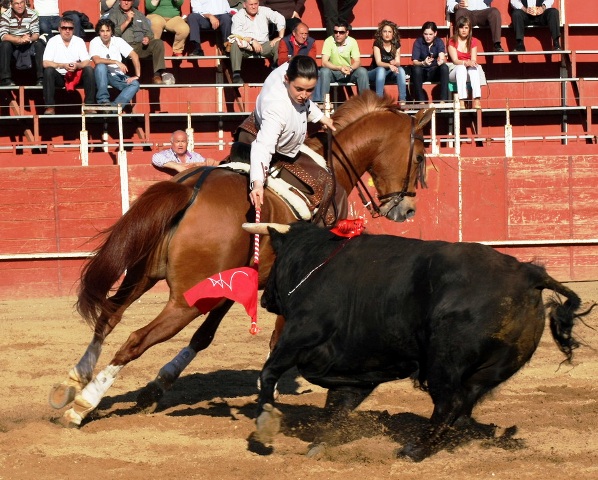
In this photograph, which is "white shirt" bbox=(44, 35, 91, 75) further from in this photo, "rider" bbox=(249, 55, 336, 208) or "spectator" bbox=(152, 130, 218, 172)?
"rider" bbox=(249, 55, 336, 208)

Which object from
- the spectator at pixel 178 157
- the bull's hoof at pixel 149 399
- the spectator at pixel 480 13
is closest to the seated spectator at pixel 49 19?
the spectator at pixel 178 157

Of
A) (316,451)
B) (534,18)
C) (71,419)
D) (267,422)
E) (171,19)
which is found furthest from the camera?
(534,18)

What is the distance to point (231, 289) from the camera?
5695mm

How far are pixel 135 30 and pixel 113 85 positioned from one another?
0.90 meters

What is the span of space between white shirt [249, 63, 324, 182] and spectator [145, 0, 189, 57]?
856cm

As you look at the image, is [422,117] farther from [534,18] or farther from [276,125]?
[534,18]

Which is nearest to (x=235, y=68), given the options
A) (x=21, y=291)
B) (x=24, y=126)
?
(x=24, y=126)

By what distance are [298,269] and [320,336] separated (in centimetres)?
41

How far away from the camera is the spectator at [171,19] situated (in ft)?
47.8

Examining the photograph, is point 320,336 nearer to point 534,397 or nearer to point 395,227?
point 534,397

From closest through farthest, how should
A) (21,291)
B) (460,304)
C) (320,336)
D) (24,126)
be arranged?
(460,304) → (320,336) → (21,291) → (24,126)

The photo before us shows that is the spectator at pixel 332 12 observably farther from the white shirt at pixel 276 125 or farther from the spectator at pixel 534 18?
the white shirt at pixel 276 125

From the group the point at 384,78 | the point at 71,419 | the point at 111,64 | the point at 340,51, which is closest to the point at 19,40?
the point at 111,64

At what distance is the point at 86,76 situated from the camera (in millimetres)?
13125
